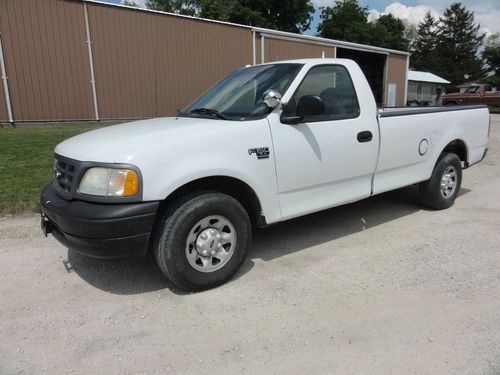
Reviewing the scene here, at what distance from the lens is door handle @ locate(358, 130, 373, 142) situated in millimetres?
4359

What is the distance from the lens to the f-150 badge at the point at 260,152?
3550 millimetres

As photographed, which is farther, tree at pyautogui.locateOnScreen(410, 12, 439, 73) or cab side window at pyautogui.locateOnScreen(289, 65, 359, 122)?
tree at pyautogui.locateOnScreen(410, 12, 439, 73)

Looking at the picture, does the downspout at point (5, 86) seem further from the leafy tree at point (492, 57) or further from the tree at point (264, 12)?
the leafy tree at point (492, 57)

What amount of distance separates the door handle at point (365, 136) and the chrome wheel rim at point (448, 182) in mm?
1740

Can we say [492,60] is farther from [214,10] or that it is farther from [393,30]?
[214,10]

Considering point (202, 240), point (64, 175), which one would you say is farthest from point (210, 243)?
point (64, 175)

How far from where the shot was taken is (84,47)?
14.1 meters

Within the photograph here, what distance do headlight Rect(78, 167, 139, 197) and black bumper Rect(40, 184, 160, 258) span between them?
0.29 ft

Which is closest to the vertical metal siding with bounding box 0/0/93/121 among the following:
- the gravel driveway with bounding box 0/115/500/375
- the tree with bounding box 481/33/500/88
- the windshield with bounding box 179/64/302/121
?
the gravel driveway with bounding box 0/115/500/375

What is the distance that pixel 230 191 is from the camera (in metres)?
3.75

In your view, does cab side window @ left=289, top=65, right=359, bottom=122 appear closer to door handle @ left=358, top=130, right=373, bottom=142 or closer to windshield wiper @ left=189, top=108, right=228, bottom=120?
door handle @ left=358, top=130, right=373, bottom=142

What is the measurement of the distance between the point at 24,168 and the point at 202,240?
514 centimetres

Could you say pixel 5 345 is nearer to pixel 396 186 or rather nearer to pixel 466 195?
pixel 396 186

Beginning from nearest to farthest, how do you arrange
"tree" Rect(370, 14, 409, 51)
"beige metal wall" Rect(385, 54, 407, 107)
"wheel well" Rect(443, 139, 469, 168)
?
"wheel well" Rect(443, 139, 469, 168) → "beige metal wall" Rect(385, 54, 407, 107) → "tree" Rect(370, 14, 409, 51)
